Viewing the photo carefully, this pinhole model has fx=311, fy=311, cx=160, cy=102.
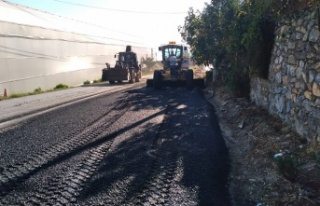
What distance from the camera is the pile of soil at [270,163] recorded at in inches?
161

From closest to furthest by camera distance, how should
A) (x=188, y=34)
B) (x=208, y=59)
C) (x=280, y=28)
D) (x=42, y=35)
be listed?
1. (x=280, y=28)
2. (x=208, y=59)
3. (x=188, y=34)
4. (x=42, y=35)

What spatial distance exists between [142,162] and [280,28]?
4.71 meters

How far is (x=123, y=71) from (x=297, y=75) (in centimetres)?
1784

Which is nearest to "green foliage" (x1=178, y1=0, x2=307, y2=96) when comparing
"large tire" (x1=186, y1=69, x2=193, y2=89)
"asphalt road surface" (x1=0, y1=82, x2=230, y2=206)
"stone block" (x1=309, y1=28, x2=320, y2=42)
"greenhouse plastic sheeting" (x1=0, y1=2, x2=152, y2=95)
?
"stone block" (x1=309, y1=28, x2=320, y2=42)

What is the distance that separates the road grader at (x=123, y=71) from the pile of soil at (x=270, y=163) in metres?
15.6

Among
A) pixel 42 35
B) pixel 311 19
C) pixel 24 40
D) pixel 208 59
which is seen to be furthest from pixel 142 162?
pixel 42 35

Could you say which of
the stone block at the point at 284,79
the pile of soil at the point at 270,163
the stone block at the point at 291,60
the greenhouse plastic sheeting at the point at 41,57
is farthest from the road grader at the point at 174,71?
the stone block at the point at 291,60

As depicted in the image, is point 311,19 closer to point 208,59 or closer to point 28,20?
point 208,59

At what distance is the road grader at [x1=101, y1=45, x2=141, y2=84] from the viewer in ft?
75.9

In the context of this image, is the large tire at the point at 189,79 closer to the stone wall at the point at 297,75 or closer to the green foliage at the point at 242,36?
the green foliage at the point at 242,36

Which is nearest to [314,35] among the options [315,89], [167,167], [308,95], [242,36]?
[315,89]

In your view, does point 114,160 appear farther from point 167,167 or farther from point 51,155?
point 51,155

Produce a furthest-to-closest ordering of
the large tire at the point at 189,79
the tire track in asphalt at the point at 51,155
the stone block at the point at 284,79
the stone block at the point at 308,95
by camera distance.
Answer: the large tire at the point at 189,79, the stone block at the point at 284,79, the stone block at the point at 308,95, the tire track in asphalt at the point at 51,155

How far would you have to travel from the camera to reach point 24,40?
19125 mm
